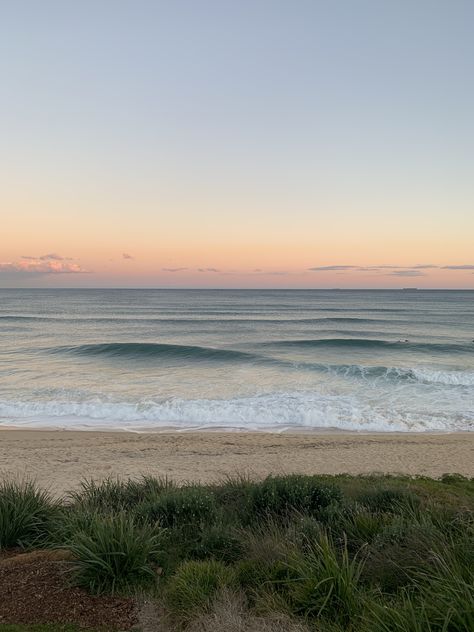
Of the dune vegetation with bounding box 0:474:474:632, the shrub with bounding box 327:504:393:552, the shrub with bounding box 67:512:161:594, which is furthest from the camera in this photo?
the shrub with bounding box 327:504:393:552

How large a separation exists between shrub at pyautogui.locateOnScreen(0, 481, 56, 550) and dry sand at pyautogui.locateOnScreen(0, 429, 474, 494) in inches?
151

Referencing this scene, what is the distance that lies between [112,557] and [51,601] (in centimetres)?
62

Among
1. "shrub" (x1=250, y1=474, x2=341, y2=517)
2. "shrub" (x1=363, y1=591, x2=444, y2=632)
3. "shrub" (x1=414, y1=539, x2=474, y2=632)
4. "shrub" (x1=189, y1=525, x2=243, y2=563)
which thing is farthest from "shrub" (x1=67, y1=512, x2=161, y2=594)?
"shrub" (x1=414, y1=539, x2=474, y2=632)

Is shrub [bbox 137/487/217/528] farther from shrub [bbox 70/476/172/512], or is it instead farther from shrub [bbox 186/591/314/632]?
shrub [bbox 186/591/314/632]

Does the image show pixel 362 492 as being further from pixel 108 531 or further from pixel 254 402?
pixel 254 402

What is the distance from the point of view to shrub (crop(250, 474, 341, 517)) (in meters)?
6.28

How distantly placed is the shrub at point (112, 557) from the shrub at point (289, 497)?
1.86 m

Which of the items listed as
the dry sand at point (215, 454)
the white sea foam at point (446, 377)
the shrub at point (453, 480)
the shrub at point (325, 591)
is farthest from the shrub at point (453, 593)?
the white sea foam at point (446, 377)

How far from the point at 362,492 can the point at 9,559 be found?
4698mm

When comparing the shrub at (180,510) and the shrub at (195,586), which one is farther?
the shrub at (180,510)

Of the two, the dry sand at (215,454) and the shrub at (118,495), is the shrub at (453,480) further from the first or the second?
the shrub at (118,495)

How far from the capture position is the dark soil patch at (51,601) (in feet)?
13.1

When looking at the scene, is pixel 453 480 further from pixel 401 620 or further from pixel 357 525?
pixel 401 620

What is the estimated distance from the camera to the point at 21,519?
19.1ft
